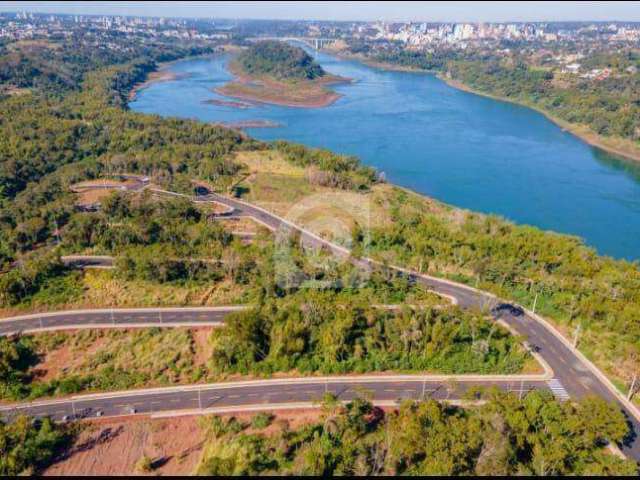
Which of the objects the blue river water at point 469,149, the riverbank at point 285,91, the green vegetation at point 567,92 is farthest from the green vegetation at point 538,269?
the riverbank at point 285,91

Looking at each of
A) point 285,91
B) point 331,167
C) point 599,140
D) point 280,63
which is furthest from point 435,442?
point 280,63

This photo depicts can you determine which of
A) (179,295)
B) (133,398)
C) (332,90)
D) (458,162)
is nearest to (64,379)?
A: (133,398)

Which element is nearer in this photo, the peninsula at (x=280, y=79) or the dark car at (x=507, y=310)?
the dark car at (x=507, y=310)

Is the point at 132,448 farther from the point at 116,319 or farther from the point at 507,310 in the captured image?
the point at 507,310

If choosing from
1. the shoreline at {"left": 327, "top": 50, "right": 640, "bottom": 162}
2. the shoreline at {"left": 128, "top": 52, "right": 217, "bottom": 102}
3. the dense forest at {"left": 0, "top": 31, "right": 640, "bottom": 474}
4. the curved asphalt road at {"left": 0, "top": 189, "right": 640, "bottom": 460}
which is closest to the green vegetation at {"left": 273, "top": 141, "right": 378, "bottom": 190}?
the dense forest at {"left": 0, "top": 31, "right": 640, "bottom": 474}

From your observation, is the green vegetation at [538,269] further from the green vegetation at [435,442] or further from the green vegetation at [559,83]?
the green vegetation at [559,83]

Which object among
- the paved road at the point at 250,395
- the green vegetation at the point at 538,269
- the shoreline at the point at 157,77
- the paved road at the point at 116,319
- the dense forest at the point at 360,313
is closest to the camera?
the dense forest at the point at 360,313

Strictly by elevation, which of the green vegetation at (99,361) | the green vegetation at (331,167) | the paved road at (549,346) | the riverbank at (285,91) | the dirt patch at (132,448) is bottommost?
the dirt patch at (132,448)

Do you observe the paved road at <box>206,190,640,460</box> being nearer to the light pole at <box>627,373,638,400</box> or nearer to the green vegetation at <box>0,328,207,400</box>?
the light pole at <box>627,373,638,400</box>
